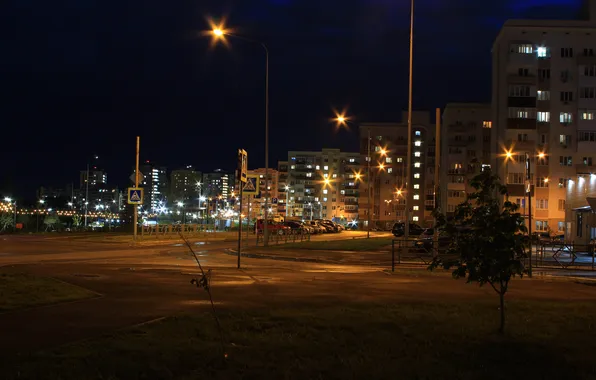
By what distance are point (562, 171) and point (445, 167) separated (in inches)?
1135

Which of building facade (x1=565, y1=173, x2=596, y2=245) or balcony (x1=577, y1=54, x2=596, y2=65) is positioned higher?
balcony (x1=577, y1=54, x2=596, y2=65)

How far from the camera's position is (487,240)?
8.61m

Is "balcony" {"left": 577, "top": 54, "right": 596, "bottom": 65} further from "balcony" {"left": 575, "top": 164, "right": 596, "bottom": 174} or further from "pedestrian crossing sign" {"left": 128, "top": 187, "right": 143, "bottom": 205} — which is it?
"pedestrian crossing sign" {"left": 128, "top": 187, "right": 143, "bottom": 205}

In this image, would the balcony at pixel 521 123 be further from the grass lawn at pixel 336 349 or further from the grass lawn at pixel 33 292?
the grass lawn at pixel 33 292

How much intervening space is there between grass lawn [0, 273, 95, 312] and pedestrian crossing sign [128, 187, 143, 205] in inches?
921

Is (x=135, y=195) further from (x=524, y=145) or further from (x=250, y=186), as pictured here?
(x=524, y=145)

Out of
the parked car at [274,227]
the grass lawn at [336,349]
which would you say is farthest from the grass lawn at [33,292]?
the parked car at [274,227]

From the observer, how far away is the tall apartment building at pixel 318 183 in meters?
180

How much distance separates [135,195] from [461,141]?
250 feet

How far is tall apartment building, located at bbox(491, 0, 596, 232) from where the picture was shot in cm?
7575

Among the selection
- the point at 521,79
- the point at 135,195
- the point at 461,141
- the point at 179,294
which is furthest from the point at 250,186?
the point at 461,141

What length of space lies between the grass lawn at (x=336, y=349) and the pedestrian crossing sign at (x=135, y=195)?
95.4ft

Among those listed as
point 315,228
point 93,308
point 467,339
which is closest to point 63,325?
point 93,308

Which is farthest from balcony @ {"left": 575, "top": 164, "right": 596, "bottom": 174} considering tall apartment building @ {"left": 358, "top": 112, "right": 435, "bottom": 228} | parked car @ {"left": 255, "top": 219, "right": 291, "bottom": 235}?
tall apartment building @ {"left": 358, "top": 112, "right": 435, "bottom": 228}
